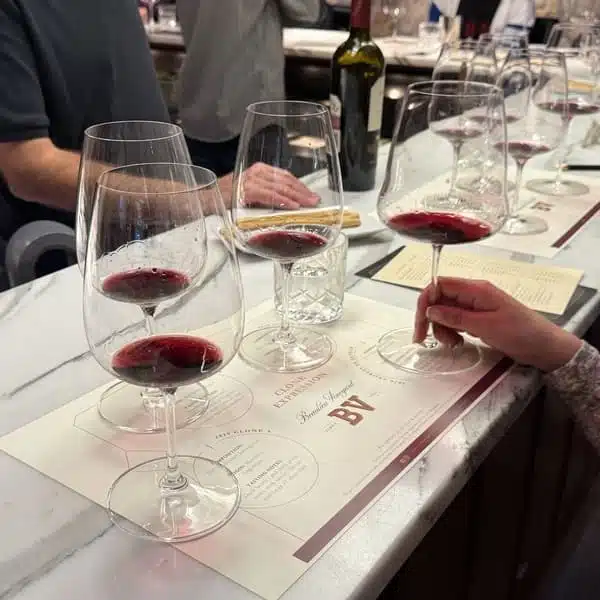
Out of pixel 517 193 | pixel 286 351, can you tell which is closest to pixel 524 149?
pixel 517 193

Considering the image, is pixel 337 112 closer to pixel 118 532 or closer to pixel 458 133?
pixel 458 133

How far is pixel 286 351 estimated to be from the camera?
0.86 m

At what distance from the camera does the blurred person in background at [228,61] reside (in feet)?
7.34

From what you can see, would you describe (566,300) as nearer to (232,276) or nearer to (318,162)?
(318,162)

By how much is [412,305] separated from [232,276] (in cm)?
43

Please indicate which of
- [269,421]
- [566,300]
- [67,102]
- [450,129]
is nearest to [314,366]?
[269,421]

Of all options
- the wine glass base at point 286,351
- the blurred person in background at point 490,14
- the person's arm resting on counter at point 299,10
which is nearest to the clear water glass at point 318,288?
the wine glass base at point 286,351

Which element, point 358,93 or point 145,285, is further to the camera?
point 358,93

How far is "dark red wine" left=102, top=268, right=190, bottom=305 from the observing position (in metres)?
0.63

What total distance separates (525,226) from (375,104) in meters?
0.34

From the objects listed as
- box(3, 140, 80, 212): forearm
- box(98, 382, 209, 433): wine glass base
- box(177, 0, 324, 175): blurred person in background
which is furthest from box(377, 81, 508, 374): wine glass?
box(177, 0, 324, 175): blurred person in background

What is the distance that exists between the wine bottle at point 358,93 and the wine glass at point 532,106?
9.3 inches

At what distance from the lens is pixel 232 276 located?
2.01ft

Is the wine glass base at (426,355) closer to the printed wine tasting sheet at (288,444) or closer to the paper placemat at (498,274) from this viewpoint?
the printed wine tasting sheet at (288,444)
